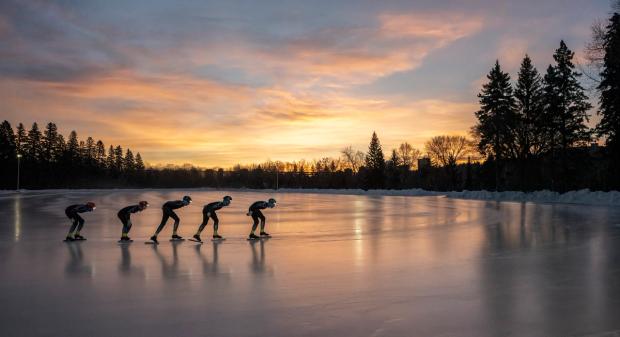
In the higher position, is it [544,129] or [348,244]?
[544,129]

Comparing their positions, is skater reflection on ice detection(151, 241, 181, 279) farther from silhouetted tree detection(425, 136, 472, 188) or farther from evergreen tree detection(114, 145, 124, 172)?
evergreen tree detection(114, 145, 124, 172)

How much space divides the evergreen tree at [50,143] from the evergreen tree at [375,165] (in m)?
76.3

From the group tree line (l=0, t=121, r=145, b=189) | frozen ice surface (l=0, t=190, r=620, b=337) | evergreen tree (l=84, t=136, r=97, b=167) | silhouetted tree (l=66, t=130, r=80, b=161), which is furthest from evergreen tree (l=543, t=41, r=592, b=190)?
evergreen tree (l=84, t=136, r=97, b=167)

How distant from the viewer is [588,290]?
686 centimetres

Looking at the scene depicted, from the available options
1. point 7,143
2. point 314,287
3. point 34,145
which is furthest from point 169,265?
point 34,145

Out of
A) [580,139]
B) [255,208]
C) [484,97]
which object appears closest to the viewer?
[255,208]

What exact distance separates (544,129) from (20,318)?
176 feet

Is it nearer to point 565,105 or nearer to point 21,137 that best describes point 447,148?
point 565,105

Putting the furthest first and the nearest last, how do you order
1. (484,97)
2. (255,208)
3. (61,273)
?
(484,97)
(255,208)
(61,273)

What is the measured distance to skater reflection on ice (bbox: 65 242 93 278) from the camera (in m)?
8.30

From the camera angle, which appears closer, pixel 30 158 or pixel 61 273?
pixel 61 273

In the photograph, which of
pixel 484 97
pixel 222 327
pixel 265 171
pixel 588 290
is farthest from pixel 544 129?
pixel 265 171

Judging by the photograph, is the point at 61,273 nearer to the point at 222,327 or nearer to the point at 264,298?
the point at 264,298

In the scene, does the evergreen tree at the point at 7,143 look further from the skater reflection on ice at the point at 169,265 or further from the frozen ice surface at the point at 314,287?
the skater reflection on ice at the point at 169,265
